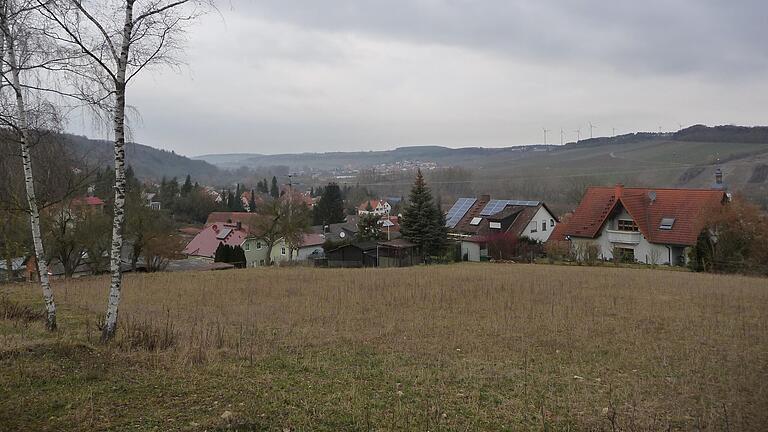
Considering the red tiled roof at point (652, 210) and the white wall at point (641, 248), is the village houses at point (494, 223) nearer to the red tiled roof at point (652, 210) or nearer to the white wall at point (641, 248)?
the red tiled roof at point (652, 210)

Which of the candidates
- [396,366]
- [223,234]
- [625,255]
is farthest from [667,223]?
[223,234]

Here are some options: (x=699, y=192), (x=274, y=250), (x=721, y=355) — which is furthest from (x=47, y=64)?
(x=274, y=250)

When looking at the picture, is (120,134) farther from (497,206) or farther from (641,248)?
(497,206)

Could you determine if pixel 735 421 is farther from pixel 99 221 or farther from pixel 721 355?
pixel 99 221

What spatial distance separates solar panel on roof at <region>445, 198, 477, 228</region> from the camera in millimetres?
53266

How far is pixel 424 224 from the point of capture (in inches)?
1638

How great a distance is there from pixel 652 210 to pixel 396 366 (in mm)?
34641

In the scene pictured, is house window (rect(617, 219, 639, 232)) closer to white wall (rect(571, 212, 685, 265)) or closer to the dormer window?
white wall (rect(571, 212, 685, 265))

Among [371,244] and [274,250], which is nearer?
[371,244]

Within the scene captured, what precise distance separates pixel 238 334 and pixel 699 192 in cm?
3534

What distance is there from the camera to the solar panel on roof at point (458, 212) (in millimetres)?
53266

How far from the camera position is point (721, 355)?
9.47 m

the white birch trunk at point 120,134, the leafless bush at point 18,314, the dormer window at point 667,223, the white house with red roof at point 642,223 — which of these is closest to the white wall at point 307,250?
the white house with red roof at point 642,223

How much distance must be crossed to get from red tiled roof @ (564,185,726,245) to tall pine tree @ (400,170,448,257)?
9.35 metres
